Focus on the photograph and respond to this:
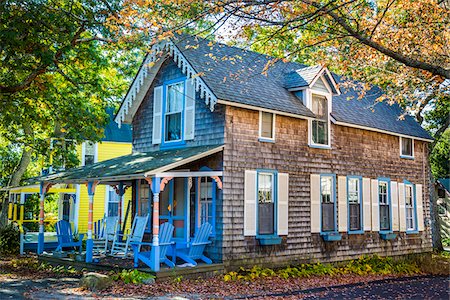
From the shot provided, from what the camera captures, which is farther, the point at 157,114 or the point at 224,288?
the point at 157,114

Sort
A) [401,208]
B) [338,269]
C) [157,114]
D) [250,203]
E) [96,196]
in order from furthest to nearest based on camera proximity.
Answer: [96,196]
[401,208]
[157,114]
[338,269]
[250,203]

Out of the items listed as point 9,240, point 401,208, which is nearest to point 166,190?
point 9,240

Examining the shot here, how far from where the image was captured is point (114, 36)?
14867mm

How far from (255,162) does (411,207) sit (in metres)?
8.35

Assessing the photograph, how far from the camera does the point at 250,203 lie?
13.5 m

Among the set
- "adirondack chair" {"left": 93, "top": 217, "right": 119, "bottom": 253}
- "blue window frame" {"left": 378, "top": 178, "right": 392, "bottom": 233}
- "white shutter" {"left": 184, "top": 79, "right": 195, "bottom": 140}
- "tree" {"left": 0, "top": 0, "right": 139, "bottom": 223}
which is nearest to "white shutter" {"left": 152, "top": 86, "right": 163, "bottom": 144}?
"white shutter" {"left": 184, "top": 79, "right": 195, "bottom": 140}

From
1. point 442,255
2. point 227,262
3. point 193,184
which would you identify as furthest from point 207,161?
point 442,255

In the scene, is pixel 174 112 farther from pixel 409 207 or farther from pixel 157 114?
pixel 409 207

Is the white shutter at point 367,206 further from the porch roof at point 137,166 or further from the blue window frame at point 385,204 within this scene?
the porch roof at point 137,166

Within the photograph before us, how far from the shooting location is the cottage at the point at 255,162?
1313 centimetres

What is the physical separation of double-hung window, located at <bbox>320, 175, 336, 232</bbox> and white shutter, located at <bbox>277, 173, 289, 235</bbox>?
1687mm

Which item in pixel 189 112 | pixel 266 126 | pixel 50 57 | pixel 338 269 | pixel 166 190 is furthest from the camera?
pixel 338 269

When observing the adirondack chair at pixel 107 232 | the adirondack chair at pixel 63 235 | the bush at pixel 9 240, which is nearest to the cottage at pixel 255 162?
the adirondack chair at pixel 107 232

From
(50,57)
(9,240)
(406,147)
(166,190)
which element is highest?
(50,57)
